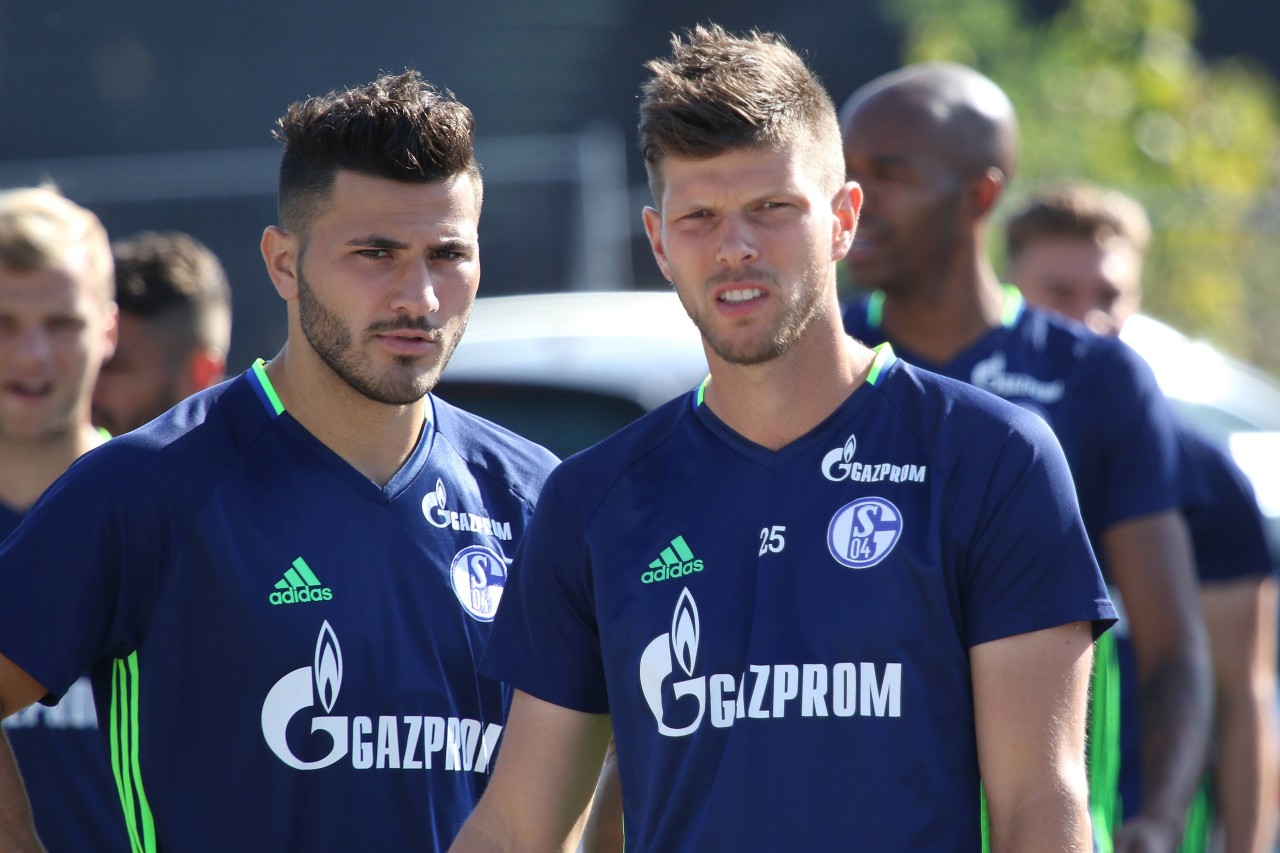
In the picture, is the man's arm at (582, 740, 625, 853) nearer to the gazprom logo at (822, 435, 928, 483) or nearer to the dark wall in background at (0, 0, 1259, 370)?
the gazprom logo at (822, 435, 928, 483)

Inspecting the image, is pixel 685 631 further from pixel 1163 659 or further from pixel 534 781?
pixel 1163 659

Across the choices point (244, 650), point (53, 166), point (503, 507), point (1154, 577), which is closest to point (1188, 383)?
point (1154, 577)

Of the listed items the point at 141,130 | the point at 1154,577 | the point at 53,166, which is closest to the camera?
the point at 1154,577

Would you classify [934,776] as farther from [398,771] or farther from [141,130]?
[141,130]

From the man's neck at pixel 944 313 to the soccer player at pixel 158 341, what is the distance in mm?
1874

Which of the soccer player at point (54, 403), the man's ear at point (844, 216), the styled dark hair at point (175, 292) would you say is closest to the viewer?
the man's ear at point (844, 216)

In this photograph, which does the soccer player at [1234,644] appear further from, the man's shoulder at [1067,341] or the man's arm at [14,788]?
the man's arm at [14,788]

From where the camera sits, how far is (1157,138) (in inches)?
501

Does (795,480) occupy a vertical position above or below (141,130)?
below

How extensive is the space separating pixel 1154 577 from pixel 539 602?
69.2 inches

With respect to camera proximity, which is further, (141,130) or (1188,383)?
(141,130)

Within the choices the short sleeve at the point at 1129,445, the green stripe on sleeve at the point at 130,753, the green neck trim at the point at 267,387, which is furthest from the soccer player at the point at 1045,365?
the green stripe on sleeve at the point at 130,753

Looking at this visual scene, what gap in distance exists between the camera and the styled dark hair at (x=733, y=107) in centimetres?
292

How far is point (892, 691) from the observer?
8.79ft
